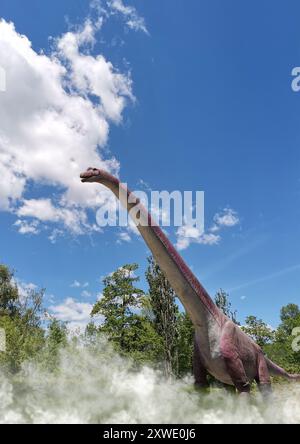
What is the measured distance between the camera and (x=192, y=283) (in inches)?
236

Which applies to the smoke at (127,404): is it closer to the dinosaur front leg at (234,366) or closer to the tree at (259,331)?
the dinosaur front leg at (234,366)

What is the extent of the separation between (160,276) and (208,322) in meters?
21.1

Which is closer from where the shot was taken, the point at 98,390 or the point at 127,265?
the point at 98,390

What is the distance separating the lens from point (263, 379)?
21.7ft

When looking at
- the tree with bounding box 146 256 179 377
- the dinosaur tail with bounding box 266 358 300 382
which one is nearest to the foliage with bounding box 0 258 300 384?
the tree with bounding box 146 256 179 377

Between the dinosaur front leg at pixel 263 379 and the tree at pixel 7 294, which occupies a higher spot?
the tree at pixel 7 294

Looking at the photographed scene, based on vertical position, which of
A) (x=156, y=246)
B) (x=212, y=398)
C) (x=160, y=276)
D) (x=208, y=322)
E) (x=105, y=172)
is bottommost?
(x=212, y=398)

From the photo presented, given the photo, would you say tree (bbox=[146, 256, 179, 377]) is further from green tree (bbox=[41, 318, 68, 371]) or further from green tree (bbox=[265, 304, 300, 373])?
green tree (bbox=[265, 304, 300, 373])

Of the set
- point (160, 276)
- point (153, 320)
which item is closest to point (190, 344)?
point (153, 320)

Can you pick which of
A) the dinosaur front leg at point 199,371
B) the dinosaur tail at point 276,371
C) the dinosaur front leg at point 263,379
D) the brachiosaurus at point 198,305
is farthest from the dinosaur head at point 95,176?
the dinosaur tail at point 276,371

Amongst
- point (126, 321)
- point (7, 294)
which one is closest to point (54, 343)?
point (126, 321)

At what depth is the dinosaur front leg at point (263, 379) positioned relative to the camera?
6.51 metres

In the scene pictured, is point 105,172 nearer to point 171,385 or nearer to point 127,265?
point 171,385

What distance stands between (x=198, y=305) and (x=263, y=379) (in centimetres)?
181
